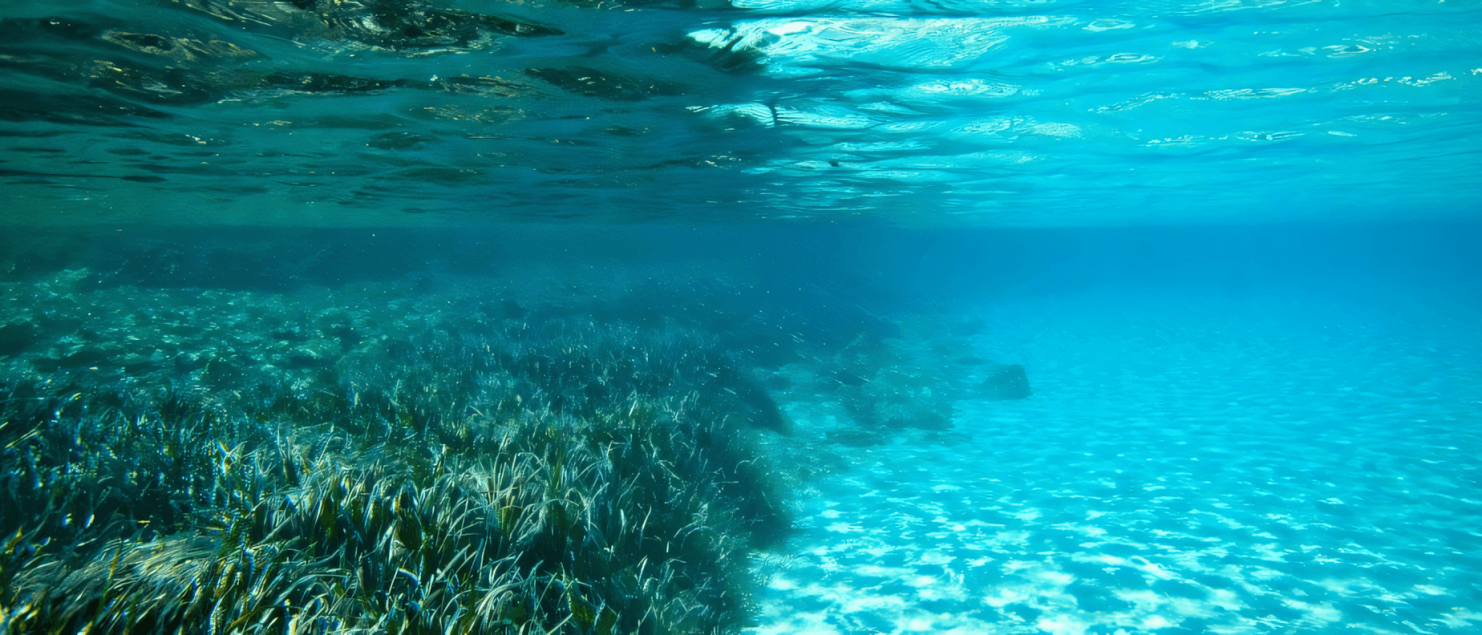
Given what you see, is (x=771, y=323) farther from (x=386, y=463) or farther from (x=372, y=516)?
(x=372, y=516)

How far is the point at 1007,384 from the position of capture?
20.8 meters

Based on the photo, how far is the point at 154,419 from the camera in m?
7.43

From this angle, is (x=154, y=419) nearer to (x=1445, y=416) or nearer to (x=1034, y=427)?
(x=1034, y=427)

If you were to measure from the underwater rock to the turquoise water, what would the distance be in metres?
0.28

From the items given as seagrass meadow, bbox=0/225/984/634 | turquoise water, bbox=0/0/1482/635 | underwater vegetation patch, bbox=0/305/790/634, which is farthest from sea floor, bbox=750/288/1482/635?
underwater vegetation patch, bbox=0/305/790/634

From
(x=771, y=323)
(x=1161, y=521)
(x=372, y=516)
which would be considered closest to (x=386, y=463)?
(x=372, y=516)

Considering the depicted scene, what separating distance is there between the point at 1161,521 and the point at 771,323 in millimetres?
16630

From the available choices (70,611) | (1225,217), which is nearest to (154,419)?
(70,611)

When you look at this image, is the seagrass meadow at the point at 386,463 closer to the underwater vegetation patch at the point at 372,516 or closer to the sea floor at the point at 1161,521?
the underwater vegetation patch at the point at 372,516

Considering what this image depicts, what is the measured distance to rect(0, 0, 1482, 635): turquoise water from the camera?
657cm

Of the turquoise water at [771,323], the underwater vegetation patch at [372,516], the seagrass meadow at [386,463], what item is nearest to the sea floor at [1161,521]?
the turquoise water at [771,323]

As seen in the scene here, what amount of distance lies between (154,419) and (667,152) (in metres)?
10.1

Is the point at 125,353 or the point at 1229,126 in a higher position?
the point at 1229,126

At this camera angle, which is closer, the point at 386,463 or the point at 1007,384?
the point at 386,463
